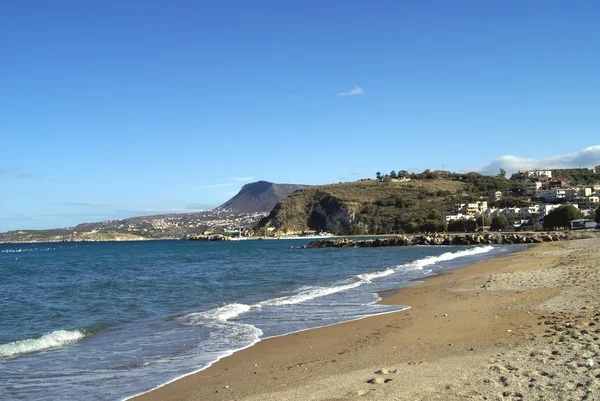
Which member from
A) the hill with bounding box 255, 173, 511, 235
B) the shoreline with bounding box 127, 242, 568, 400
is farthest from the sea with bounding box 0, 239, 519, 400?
the hill with bounding box 255, 173, 511, 235

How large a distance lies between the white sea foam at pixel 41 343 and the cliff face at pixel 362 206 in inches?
5068

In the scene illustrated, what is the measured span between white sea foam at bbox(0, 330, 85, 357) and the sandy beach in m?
4.94

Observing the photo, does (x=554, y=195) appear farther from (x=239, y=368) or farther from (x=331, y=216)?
(x=239, y=368)

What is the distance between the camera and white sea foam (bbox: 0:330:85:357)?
11688 millimetres

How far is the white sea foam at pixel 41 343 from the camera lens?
11688 mm

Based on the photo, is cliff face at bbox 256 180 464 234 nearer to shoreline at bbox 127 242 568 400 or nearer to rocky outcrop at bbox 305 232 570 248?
rocky outcrop at bbox 305 232 570 248

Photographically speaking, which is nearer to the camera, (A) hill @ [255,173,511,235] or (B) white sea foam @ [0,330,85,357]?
(B) white sea foam @ [0,330,85,357]

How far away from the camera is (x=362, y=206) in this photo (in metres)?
156

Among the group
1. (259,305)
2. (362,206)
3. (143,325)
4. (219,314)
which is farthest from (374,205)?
(143,325)

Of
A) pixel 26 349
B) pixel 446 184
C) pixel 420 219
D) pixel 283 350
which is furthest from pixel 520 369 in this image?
pixel 446 184

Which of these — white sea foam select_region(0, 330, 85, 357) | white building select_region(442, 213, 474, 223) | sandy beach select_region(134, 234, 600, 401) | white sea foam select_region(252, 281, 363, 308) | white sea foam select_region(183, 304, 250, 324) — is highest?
white building select_region(442, 213, 474, 223)

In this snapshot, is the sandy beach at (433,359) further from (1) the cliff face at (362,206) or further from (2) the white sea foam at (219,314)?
(1) the cliff face at (362,206)

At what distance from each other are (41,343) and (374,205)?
14474 cm

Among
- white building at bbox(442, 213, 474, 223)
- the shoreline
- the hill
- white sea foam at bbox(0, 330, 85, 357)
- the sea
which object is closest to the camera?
the shoreline
